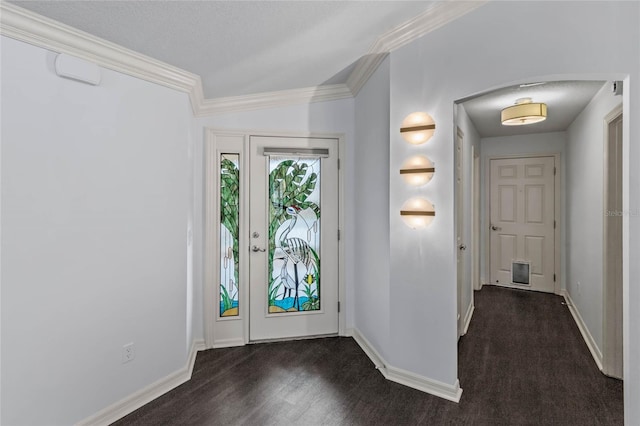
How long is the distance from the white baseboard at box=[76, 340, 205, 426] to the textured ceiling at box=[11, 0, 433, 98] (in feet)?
7.22

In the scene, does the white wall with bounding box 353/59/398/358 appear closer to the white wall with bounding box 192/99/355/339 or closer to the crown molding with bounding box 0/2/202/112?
the white wall with bounding box 192/99/355/339

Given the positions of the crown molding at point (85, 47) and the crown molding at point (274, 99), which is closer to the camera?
the crown molding at point (85, 47)

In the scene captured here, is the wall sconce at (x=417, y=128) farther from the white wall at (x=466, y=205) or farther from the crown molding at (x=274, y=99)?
the white wall at (x=466, y=205)

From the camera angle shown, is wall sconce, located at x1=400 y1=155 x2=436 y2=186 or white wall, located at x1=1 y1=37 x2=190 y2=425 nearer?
white wall, located at x1=1 y1=37 x2=190 y2=425

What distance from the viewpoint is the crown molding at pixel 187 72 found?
67.4 inches

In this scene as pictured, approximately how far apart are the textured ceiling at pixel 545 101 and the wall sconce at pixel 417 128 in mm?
572

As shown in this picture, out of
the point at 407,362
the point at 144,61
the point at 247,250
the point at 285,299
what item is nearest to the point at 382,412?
the point at 407,362

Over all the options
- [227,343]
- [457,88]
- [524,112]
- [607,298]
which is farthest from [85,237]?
[524,112]

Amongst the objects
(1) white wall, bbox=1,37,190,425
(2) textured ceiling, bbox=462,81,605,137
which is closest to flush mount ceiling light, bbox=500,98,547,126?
A: (2) textured ceiling, bbox=462,81,605,137

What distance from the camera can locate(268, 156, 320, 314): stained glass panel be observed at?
3.28 meters

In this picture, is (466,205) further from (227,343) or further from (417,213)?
(227,343)

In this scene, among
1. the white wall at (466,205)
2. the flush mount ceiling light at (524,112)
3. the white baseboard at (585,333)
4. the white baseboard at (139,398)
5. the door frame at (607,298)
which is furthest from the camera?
the white wall at (466,205)

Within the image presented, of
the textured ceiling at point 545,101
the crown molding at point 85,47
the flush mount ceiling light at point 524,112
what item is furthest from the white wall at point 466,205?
the crown molding at point 85,47

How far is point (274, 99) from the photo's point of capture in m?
3.21
